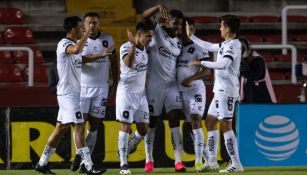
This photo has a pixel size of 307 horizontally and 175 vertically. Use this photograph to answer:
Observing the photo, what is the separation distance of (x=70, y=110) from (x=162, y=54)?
1.65 meters

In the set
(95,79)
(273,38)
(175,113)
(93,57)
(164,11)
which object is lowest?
(175,113)

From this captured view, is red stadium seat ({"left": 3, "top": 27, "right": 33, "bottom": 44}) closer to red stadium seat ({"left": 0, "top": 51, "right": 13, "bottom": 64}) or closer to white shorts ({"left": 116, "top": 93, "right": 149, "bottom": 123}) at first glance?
red stadium seat ({"left": 0, "top": 51, "right": 13, "bottom": 64})

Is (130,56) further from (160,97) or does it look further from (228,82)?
(228,82)

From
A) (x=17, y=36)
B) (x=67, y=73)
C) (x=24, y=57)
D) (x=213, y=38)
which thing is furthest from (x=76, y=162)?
(x=213, y=38)

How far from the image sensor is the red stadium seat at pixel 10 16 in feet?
A: 74.1

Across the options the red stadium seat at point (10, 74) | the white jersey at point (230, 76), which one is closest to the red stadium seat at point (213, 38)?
the red stadium seat at point (10, 74)

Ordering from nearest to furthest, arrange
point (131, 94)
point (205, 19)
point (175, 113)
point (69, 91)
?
point (69, 91), point (131, 94), point (175, 113), point (205, 19)

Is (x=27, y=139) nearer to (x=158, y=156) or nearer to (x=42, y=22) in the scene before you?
(x=158, y=156)

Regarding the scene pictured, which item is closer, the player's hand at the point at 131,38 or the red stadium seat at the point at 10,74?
the player's hand at the point at 131,38

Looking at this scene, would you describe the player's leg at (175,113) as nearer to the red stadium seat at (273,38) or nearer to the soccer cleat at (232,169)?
the soccer cleat at (232,169)

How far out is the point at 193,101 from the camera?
48.0 ft

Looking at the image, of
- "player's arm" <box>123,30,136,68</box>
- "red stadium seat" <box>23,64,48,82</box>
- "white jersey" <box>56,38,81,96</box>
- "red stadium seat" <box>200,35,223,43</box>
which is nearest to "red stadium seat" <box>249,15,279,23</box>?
"red stadium seat" <box>200,35,223,43</box>

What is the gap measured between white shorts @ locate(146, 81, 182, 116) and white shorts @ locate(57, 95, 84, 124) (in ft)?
4.18

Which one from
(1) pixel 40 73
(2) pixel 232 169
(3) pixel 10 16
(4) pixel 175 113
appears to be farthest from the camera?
(3) pixel 10 16
